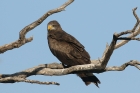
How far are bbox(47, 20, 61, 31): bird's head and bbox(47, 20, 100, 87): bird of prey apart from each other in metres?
0.56

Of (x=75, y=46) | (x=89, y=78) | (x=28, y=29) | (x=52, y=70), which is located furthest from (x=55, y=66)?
(x=28, y=29)

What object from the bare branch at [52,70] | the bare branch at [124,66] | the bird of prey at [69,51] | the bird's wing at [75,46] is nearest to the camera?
the bare branch at [124,66]

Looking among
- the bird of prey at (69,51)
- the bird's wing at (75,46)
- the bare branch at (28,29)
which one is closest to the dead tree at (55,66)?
the bare branch at (28,29)

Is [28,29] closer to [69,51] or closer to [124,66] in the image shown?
[69,51]

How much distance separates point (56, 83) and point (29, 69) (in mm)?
2069

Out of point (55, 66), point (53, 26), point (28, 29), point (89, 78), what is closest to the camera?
point (28, 29)

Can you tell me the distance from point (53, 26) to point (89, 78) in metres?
2.69

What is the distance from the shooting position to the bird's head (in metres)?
11.5

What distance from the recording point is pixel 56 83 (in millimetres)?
7746

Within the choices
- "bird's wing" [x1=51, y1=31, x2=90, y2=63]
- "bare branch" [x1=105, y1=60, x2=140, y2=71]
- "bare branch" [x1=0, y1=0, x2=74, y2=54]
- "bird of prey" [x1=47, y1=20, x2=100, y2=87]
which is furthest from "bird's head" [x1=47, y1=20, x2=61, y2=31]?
"bare branch" [x1=105, y1=60, x2=140, y2=71]

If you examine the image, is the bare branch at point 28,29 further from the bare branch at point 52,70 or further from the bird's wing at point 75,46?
the bird's wing at point 75,46

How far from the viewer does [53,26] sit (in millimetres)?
11641

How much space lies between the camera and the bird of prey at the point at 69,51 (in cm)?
952

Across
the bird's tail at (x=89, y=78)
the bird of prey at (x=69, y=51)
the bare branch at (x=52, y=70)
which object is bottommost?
the bird's tail at (x=89, y=78)
